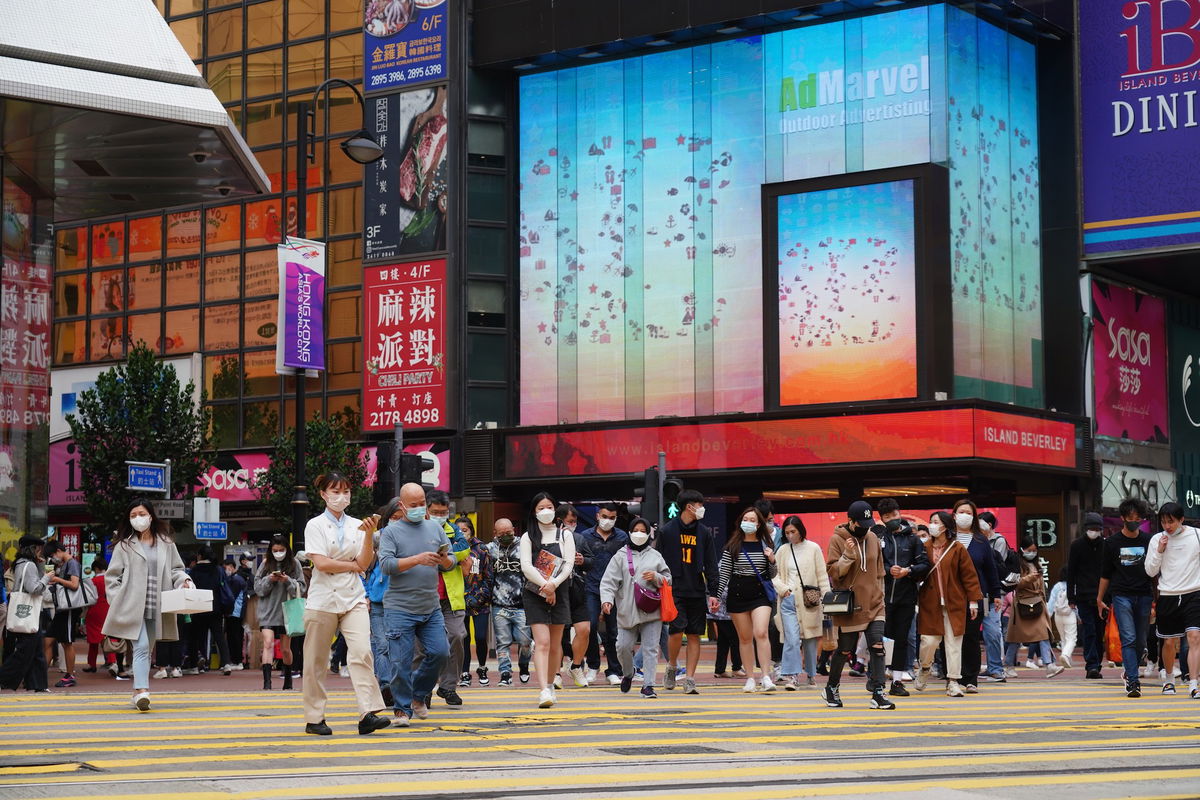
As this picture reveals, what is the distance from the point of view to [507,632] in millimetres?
20266

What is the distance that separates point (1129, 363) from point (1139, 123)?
5.77 metres

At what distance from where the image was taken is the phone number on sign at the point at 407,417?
42.8m

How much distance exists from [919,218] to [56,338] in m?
27.9

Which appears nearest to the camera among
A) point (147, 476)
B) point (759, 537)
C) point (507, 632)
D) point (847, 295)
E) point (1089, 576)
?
point (759, 537)

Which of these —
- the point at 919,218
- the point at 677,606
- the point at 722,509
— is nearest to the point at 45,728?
the point at 677,606

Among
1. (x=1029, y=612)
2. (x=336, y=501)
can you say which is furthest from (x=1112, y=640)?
(x=336, y=501)

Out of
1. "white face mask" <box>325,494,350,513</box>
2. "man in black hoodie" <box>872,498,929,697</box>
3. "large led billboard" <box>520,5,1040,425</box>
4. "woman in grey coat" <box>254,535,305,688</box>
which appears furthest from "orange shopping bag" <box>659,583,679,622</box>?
"large led billboard" <box>520,5,1040,425</box>

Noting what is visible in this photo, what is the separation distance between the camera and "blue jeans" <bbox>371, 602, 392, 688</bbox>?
51.0ft

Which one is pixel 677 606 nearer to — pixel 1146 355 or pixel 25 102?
pixel 25 102

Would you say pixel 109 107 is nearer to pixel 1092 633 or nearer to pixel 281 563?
pixel 281 563

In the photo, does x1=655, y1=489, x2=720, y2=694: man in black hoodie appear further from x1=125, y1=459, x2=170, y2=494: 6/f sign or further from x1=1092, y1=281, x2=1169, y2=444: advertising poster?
x1=1092, y1=281, x2=1169, y2=444: advertising poster

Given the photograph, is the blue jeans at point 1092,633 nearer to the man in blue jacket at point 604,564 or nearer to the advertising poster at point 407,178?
the man in blue jacket at point 604,564

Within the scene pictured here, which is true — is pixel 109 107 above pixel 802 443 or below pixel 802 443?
above

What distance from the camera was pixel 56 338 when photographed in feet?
171
